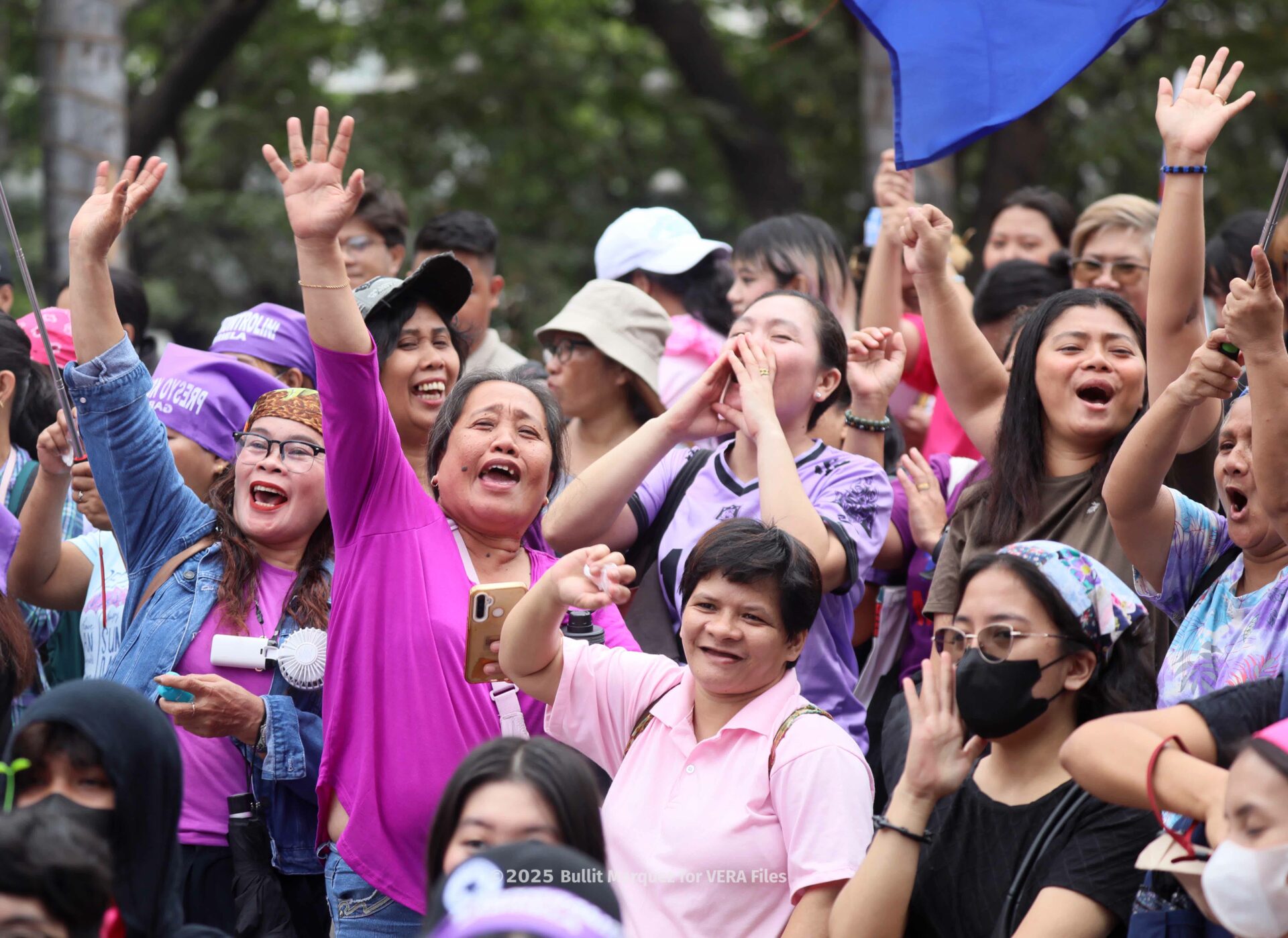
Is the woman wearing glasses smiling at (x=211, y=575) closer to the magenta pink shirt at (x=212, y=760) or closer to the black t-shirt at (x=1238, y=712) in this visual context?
the magenta pink shirt at (x=212, y=760)

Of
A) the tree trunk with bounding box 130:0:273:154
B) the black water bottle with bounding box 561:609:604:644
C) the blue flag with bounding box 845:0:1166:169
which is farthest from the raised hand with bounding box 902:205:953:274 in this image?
the tree trunk with bounding box 130:0:273:154

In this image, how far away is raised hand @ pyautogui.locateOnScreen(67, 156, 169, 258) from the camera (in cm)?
381

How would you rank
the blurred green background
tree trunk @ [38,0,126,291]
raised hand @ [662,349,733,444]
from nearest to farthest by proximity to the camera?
raised hand @ [662,349,733,444], tree trunk @ [38,0,126,291], the blurred green background

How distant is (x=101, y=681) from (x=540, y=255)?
351 inches

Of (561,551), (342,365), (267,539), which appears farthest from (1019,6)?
(267,539)

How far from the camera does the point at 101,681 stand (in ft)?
9.70

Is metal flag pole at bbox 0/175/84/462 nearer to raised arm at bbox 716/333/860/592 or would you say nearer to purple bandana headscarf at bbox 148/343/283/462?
purple bandana headscarf at bbox 148/343/283/462

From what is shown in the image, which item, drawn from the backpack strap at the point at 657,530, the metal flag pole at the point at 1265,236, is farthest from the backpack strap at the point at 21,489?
the metal flag pole at the point at 1265,236

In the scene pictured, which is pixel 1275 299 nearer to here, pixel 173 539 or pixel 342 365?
pixel 342 365

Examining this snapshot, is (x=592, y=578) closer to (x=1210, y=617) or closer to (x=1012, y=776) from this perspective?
(x=1012, y=776)

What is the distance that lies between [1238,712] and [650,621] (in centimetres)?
176

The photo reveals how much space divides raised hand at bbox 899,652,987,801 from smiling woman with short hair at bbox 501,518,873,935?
16 centimetres

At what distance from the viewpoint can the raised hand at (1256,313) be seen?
313cm

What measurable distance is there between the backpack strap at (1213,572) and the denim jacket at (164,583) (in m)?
2.16
